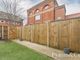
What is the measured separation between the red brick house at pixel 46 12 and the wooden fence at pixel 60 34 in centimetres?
769

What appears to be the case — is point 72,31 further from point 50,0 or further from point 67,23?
point 50,0

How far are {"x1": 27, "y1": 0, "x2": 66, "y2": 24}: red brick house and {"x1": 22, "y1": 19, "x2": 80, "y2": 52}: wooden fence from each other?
7.69m

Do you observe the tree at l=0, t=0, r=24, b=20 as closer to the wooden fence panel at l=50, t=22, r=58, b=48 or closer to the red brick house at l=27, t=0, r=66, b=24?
the red brick house at l=27, t=0, r=66, b=24

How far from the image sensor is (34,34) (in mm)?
10547

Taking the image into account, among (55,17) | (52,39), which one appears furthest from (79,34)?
(55,17)

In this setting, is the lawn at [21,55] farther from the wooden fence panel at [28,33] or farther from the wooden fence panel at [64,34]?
the wooden fence panel at [28,33]

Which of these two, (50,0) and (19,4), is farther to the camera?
(19,4)

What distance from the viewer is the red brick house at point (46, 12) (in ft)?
56.2

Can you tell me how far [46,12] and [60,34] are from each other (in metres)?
12.8

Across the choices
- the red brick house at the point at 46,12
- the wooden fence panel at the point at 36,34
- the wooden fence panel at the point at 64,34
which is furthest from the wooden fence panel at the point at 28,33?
the red brick house at the point at 46,12

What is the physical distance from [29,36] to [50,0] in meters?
8.77

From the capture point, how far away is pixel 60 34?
7199 mm

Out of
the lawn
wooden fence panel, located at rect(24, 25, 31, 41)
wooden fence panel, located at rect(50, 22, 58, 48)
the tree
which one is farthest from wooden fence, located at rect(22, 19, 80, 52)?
the tree

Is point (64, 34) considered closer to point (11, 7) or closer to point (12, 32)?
point (12, 32)
